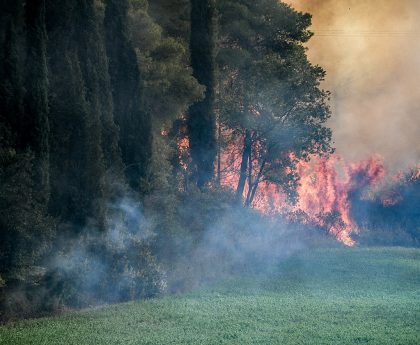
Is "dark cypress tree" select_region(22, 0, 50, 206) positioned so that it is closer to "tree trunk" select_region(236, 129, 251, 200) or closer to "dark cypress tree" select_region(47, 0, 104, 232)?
"dark cypress tree" select_region(47, 0, 104, 232)

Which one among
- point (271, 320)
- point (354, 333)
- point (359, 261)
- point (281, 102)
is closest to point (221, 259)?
point (359, 261)

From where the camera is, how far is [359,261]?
34438mm

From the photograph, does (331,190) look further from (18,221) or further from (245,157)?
(18,221)

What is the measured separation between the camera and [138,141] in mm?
25734

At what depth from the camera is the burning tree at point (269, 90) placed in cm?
4228

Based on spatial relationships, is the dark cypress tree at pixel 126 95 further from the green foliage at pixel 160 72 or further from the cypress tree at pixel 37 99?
the cypress tree at pixel 37 99

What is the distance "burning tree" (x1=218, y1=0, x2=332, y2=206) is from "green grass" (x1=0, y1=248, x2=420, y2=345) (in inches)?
712

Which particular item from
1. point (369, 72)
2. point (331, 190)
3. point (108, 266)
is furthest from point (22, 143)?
point (369, 72)

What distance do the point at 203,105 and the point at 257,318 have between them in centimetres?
1966

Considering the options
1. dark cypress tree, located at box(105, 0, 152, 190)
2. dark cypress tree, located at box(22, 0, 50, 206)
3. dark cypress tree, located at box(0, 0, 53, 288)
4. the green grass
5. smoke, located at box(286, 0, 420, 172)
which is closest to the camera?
the green grass

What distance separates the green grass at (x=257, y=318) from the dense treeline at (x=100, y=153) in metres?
1.36

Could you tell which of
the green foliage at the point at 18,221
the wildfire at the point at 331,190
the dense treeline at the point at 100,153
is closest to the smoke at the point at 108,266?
the dense treeline at the point at 100,153

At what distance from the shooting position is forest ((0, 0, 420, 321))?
1767cm

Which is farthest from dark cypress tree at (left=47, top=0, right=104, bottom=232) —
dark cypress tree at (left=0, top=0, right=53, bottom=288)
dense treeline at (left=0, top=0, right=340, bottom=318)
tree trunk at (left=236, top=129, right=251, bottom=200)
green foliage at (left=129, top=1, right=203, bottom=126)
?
tree trunk at (left=236, top=129, right=251, bottom=200)
